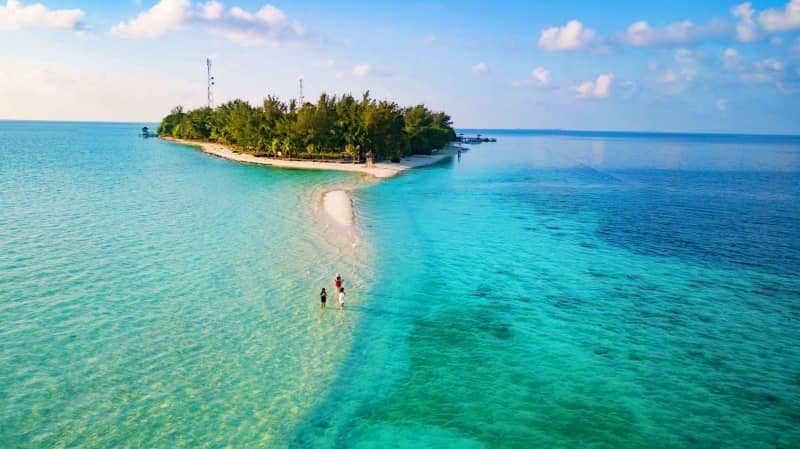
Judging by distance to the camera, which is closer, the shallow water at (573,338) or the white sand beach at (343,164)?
the shallow water at (573,338)

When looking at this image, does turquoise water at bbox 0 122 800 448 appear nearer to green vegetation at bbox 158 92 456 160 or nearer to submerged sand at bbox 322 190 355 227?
submerged sand at bbox 322 190 355 227

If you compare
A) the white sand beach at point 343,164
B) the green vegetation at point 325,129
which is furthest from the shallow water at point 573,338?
the green vegetation at point 325,129

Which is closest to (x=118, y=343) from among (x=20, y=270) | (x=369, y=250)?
(x=20, y=270)

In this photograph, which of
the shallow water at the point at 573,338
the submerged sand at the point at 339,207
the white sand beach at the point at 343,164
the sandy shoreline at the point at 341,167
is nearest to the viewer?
the shallow water at the point at 573,338

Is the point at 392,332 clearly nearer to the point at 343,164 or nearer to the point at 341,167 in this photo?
the point at 341,167

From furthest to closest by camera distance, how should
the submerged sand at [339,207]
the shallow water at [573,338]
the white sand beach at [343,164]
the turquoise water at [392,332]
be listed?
the white sand beach at [343,164] → the submerged sand at [339,207] → the shallow water at [573,338] → the turquoise water at [392,332]

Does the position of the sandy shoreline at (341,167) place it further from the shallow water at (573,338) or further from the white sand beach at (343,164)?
the shallow water at (573,338)
